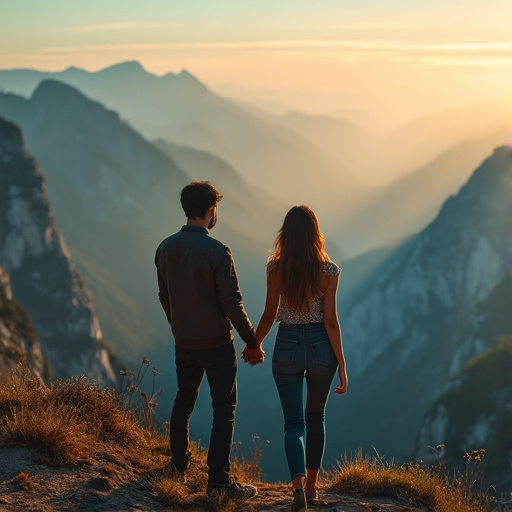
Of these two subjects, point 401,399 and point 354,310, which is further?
point 354,310

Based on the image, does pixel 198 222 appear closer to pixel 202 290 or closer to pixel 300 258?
pixel 202 290

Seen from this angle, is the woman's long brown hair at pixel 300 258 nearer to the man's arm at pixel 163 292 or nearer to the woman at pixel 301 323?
the woman at pixel 301 323

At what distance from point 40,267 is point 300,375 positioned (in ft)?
564

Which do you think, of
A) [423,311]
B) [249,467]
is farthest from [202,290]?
[423,311]

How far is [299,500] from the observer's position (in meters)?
7.35

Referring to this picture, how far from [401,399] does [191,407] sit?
6431 inches

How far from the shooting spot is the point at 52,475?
770cm

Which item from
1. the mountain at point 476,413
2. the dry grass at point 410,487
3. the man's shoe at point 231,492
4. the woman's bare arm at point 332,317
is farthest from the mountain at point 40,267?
the woman's bare arm at point 332,317

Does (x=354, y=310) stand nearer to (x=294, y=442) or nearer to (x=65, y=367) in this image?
(x=65, y=367)

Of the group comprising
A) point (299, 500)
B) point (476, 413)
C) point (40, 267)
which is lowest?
point (476, 413)

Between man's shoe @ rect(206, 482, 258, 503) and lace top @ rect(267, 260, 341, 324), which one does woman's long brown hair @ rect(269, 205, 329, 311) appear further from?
man's shoe @ rect(206, 482, 258, 503)

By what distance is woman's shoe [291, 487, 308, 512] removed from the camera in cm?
733

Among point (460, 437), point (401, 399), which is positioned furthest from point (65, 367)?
point (460, 437)

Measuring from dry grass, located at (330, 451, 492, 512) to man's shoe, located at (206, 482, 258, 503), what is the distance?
1.26 m
